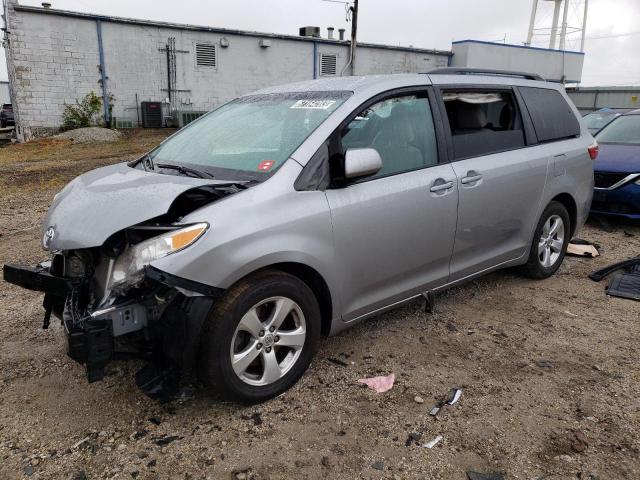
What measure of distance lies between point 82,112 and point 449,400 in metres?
18.5

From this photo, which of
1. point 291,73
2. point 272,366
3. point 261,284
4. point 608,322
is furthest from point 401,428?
point 291,73

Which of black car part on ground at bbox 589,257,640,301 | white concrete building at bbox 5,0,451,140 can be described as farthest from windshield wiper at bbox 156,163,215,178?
white concrete building at bbox 5,0,451,140

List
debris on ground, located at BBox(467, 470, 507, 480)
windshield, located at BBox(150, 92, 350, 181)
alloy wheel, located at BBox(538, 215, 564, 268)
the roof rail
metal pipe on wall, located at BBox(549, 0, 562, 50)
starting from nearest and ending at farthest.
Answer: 1. debris on ground, located at BBox(467, 470, 507, 480)
2. windshield, located at BBox(150, 92, 350, 181)
3. the roof rail
4. alloy wheel, located at BBox(538, 215, 564, 268)
5. metal pipe on wall, located at BBox(549, 0, 562, 50)

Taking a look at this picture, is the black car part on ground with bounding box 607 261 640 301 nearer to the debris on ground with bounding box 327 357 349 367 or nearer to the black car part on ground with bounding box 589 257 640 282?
the black car part on ground with bounding box 589 257 640 282

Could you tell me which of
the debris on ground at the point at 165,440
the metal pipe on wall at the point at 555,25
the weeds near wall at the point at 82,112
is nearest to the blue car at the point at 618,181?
the debris on ground at the point at 165,440

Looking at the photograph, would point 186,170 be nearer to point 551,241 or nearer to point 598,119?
point 551,241

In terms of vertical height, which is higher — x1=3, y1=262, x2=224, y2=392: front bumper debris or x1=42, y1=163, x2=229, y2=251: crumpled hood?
x1=42, y1=163, x2=229, y2=251: crumpled hood

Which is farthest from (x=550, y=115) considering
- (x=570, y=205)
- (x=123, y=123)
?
(x=123, y=123)

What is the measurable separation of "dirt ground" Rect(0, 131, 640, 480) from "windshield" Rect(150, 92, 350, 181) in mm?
1315

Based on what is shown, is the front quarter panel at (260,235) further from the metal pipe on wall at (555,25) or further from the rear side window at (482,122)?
the metal pipe on wall at (555,25)

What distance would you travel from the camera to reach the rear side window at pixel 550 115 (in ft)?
14.6

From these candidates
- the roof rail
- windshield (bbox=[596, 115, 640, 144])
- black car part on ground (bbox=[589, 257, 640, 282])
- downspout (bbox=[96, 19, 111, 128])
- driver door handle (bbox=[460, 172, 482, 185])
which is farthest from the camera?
downspout (bbox=[96, 19, 111, 128])

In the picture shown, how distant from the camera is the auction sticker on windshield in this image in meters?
3.26

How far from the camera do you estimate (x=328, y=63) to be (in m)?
23.4
